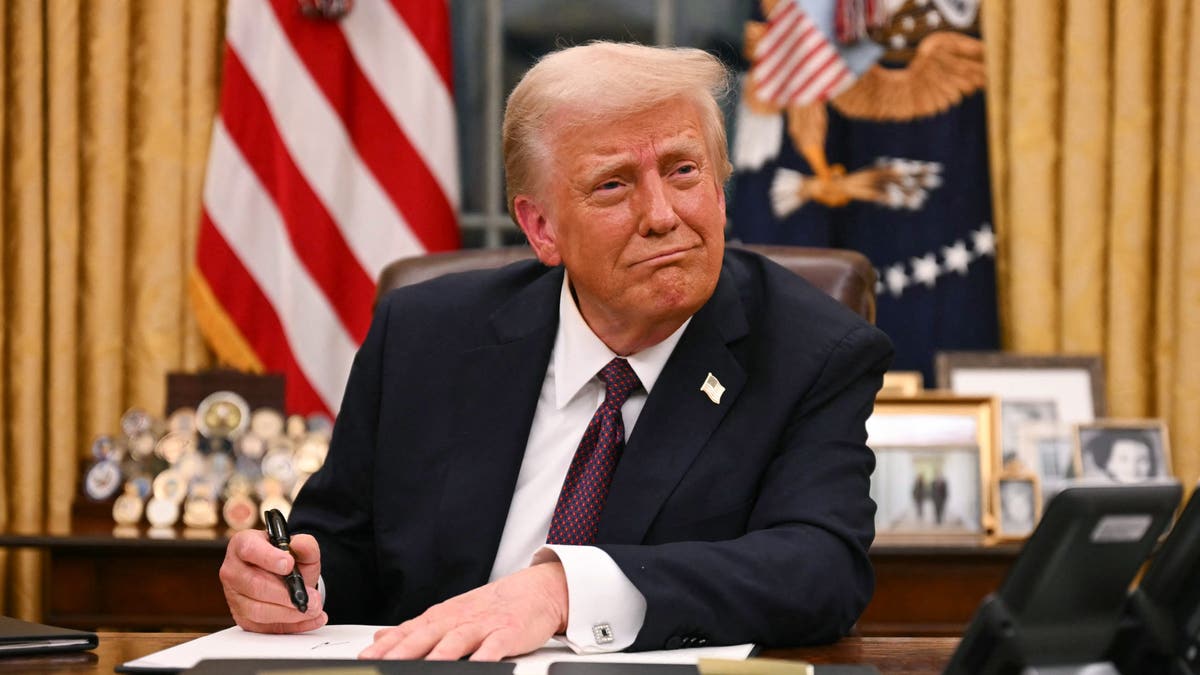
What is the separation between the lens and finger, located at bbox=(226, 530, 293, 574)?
1569mm

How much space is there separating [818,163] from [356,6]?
1.33 m

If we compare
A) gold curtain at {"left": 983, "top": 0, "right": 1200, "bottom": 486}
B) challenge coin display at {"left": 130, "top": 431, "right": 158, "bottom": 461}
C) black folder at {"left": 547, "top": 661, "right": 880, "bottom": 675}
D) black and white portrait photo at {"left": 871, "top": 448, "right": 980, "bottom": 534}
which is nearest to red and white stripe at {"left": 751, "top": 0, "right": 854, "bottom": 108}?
gold curtain at {"left": 983, "top": 0, "right": 1200, "bottom": 486}

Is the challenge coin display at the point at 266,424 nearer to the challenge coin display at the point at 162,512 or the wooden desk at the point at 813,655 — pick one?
the challenge coin display at the point at 162,512

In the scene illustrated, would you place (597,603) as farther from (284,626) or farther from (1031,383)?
(1031,383)

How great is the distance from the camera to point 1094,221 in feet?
11.6

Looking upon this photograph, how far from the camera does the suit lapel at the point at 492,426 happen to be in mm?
1886

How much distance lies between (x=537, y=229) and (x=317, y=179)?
181 cm

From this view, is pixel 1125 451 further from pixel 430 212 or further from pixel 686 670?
pixel 686 670

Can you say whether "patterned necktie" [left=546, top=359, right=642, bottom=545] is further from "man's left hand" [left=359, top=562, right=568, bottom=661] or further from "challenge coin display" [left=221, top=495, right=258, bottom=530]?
"challenge coin display" [left=221, top=495, right=258, bottom=530]

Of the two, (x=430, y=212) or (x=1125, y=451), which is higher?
(x=430, y=212)

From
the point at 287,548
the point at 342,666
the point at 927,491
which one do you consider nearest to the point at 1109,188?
the point at 927,491

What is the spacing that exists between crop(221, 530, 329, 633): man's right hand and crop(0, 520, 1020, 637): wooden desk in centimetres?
140

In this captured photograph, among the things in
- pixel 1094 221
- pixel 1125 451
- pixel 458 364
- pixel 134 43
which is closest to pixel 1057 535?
pixel 458 364

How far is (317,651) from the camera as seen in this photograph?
1.42 m
